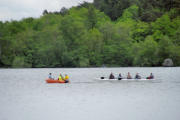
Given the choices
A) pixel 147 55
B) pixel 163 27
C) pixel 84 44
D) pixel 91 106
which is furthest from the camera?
pixel 163 27

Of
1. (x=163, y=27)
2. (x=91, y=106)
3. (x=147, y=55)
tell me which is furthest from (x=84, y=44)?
(x=91, y=106)

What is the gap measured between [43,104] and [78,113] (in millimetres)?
5651

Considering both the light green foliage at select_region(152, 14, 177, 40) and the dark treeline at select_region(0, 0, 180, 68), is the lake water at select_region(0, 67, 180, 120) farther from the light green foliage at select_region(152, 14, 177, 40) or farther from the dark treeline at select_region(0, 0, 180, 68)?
the light green foliage at select_region(152, 14, 177, 40)

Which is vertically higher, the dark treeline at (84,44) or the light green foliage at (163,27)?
the light green foliage at (163,27)

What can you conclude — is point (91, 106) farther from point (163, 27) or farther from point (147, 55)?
point (163, 27)

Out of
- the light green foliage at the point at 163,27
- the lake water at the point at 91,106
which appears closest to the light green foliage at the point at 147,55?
the light green foliage at the point at 163,27

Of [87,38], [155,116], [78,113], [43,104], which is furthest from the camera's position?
[87,38]

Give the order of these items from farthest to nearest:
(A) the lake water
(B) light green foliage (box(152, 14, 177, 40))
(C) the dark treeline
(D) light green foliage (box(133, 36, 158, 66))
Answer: (B) light green foliage (box(152, 14, 177, 40)), (C) the dark treeline, (D) light green foliage (box(133, 36, 158, 66)), (A) the lake water

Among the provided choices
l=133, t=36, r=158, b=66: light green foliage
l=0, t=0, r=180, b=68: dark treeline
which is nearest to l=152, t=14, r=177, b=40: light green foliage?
l=0, t=0, r=180, b=68: dark treeline

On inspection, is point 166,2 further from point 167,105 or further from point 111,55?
point 111,55

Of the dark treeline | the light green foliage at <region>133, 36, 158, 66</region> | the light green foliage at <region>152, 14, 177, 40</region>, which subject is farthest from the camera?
the light green foliage at <region>152, 14, 177, 40</region>

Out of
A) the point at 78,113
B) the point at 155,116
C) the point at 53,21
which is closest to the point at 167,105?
the point at 155,116

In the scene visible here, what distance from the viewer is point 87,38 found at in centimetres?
9956

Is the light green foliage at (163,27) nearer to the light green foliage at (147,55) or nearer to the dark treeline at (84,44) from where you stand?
the dark treeline at (84,44)
